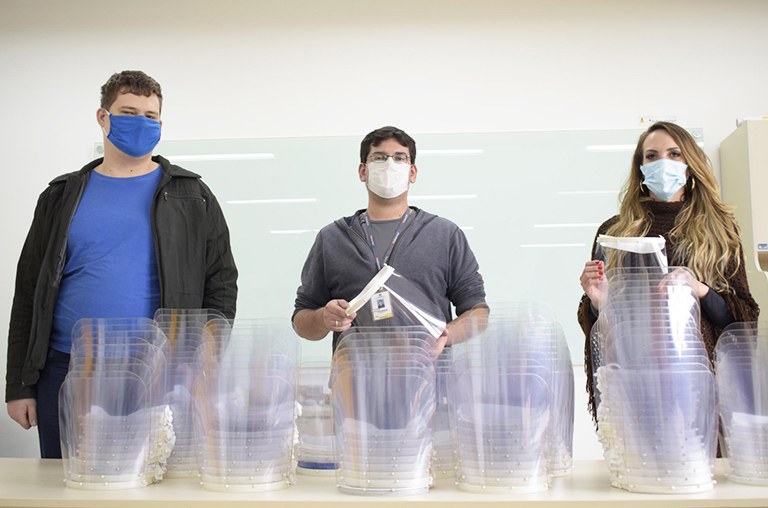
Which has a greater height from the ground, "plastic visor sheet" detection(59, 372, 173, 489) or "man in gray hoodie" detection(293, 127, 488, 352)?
"man in gray hoodie" detection(293, 127, 488, 352)

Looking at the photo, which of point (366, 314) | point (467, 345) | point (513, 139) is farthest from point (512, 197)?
point (467, 345)

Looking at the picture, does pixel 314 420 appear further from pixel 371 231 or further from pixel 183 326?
pixel 371 231

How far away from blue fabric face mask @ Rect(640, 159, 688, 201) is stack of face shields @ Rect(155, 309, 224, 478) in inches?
52.2

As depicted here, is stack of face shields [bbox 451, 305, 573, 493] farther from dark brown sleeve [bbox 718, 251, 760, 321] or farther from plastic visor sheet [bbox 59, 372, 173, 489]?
dark brown sleeve [bbox 718, 251, 760, 321]

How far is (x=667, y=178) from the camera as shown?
221 cm

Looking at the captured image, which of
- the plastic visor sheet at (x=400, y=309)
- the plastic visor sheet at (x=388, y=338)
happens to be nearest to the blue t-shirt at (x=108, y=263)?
the plastic visor sheet at (x=400, y=309)

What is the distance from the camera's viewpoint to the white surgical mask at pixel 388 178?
8.07 feet

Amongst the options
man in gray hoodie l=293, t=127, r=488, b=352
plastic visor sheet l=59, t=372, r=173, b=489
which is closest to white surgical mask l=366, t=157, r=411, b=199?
man in gray hoodie l=293, t=127, r=488, b=352

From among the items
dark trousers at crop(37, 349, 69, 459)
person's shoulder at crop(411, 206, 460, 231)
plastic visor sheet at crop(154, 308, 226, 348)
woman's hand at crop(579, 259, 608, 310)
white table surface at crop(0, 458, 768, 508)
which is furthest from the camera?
person's shoulder at crop(411, 206, 460, 231)

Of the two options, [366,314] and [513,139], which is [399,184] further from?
[513,139]

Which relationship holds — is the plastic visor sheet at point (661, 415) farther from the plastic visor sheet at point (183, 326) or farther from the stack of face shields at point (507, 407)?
the plastic visor sheet at point (183, 326)

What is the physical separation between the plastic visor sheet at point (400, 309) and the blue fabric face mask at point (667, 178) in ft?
2.40

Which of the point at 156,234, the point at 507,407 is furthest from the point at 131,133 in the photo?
the point at 507,407

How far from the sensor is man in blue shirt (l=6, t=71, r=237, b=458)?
7.16ft
